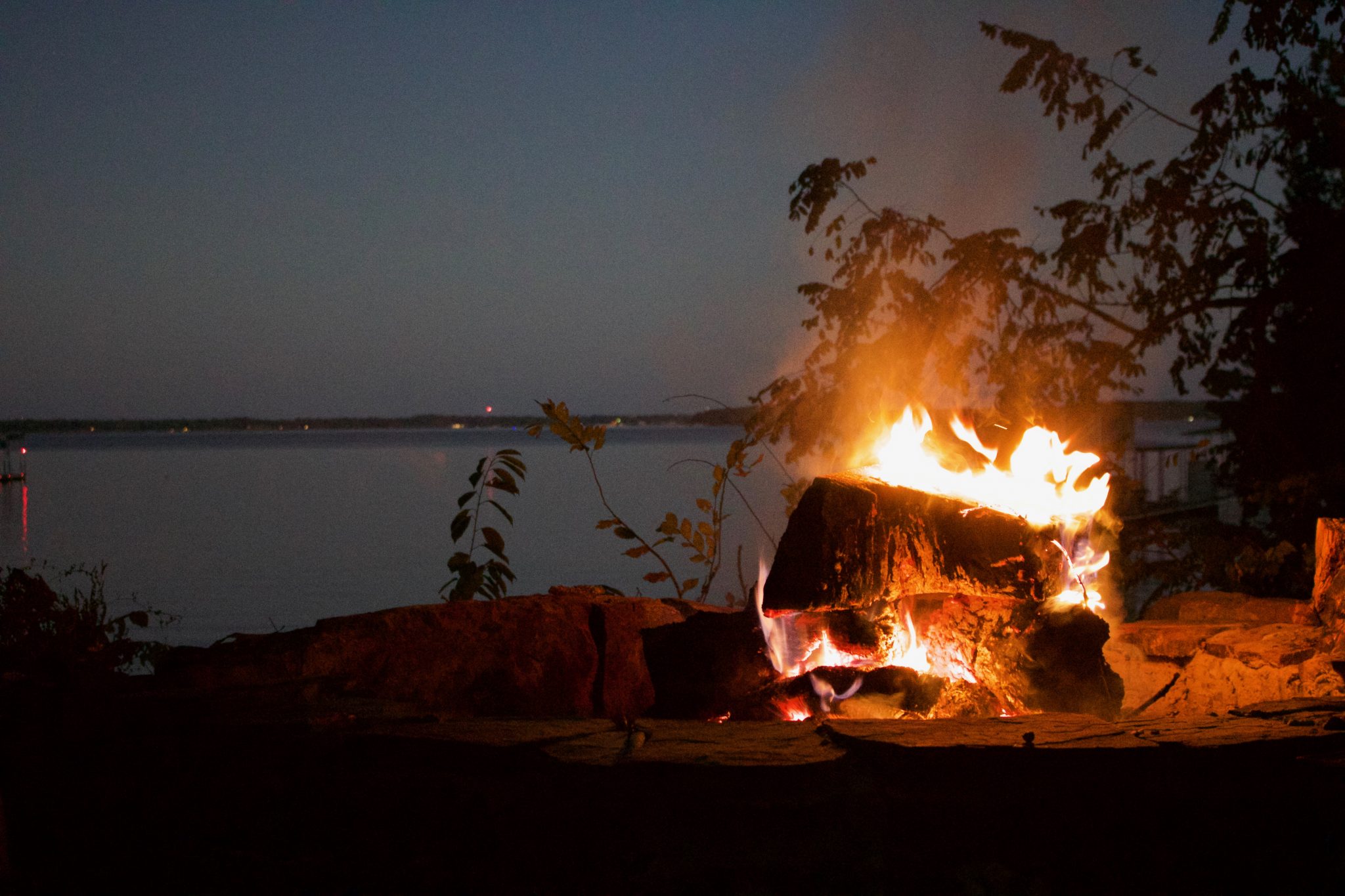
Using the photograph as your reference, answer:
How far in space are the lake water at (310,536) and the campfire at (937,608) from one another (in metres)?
4.72

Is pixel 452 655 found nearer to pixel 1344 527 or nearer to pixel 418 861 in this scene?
pixel 418 861

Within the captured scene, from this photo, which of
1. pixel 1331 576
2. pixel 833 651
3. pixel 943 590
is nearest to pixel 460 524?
pixel 833 651

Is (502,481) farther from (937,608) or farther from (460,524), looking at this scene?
(937,608)

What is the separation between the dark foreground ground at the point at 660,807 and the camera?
6.12 ft

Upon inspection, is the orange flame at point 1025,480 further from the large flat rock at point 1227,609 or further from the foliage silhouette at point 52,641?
the foliage silhouette at point 52,641

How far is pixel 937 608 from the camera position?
3396 mm

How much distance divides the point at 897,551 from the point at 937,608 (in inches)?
14.9

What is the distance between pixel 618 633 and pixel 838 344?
11.0 ft

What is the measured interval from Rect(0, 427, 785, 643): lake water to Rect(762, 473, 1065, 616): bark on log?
16.1 ft

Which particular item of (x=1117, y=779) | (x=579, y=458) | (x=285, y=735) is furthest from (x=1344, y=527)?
(x=579, y=458)

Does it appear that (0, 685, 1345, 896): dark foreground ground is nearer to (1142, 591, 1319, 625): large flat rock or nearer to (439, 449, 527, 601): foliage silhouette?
(1142, 591, 1319, 625): large flat rock

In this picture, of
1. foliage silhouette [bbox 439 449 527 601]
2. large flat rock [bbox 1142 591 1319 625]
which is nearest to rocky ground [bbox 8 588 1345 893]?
large flat rock [bbox 1142 591 1319 625]

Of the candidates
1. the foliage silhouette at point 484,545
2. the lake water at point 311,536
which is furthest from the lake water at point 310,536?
the foliage silhouette at point 484,545

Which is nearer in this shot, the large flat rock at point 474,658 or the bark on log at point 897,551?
the large flat rock at point 474,658
